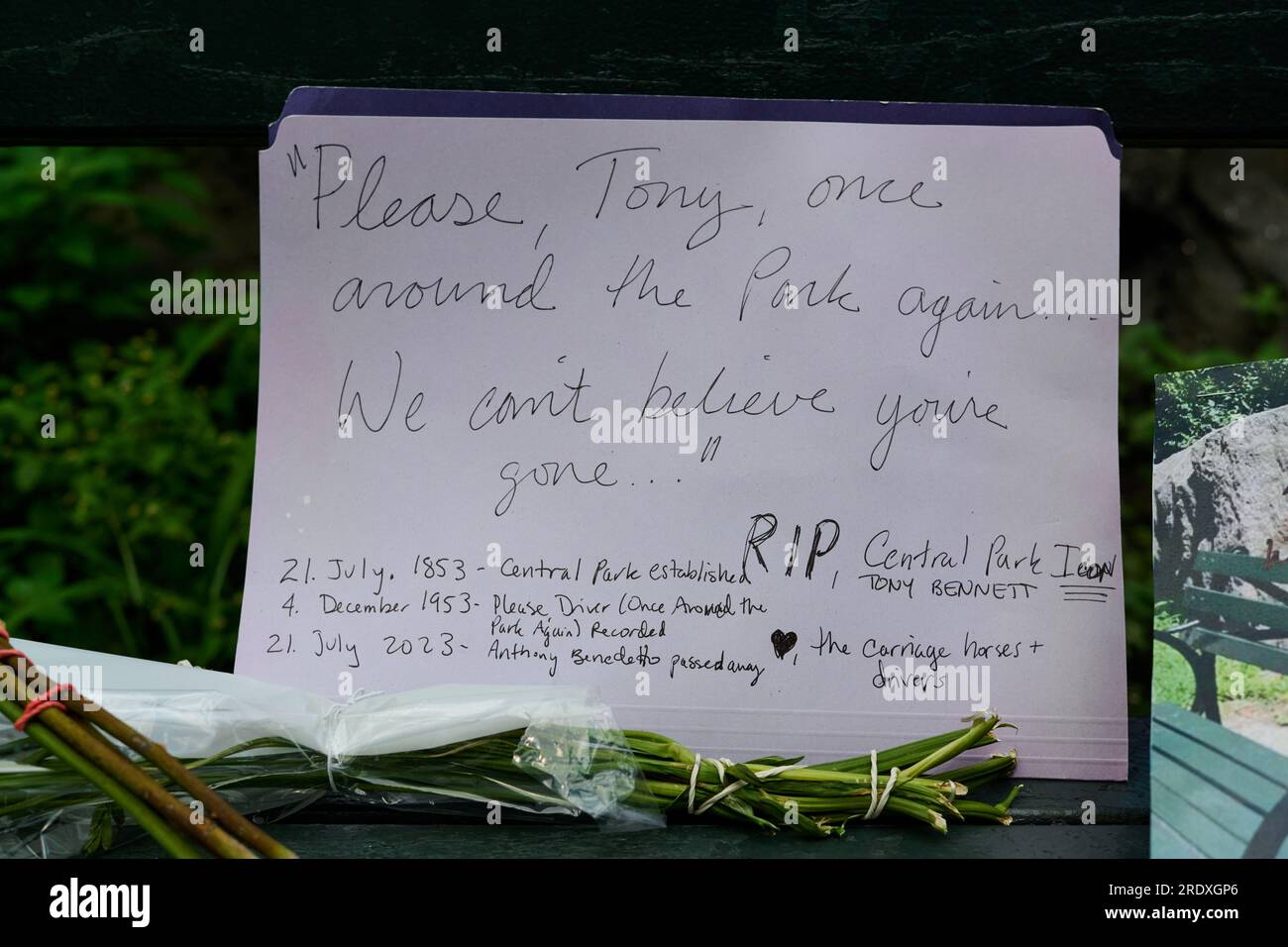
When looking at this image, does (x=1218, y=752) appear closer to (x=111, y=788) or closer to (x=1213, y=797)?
(x=1213, y=797)

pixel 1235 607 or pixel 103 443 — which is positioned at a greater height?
pixel 103 443

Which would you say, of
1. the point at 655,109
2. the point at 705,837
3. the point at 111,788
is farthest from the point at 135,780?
the point at 655,109

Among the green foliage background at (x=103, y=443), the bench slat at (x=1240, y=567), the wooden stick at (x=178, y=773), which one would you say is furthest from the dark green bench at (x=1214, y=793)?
the green foliage background at (x=103, y=443)

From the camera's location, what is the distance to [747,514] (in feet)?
3.36

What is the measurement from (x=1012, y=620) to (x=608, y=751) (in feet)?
1.29

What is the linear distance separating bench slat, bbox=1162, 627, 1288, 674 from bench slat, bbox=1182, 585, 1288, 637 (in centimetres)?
2

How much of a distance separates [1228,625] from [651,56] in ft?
2.37

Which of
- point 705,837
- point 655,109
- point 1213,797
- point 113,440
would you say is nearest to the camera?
point 1213,797

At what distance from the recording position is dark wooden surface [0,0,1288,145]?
104 centimetres

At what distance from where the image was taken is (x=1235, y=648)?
0.87m

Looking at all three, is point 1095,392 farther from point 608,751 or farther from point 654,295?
point 608,751

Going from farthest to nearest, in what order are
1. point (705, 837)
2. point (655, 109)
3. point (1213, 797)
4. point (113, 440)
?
1. point (113, 440)
2. point (655, 109)
3. point (705, 837)
4. point (1213, 797)

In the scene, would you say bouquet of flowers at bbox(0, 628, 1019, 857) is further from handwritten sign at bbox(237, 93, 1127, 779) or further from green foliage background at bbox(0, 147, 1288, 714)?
green foliage background at bbox(0, 147, 1288, 714)

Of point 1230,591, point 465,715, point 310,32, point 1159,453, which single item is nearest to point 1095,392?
point 1159,453
